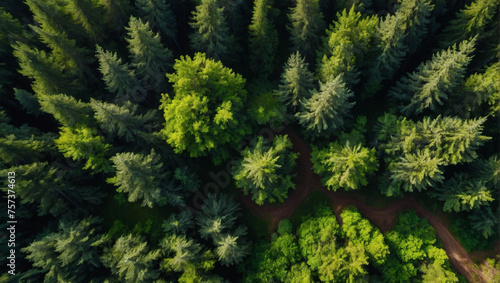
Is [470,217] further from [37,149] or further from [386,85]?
[37,149]

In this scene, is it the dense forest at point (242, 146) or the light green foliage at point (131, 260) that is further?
the dense forest at point (242, 146)

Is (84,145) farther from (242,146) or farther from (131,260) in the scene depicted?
(242,146)

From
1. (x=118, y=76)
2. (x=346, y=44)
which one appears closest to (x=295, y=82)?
(x=346, y=44)

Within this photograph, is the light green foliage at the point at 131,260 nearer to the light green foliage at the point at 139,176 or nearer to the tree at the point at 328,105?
the light green foliage at the point at 139,176

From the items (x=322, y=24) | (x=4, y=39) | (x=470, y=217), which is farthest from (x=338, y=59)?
(x=4, y=39)

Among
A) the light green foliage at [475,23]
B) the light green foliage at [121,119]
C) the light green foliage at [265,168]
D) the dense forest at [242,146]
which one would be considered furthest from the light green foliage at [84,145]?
the light green foliage at [475,23]

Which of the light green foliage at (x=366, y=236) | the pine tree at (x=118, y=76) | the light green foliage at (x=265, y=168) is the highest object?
the pine tree at (x=118, y=76)
